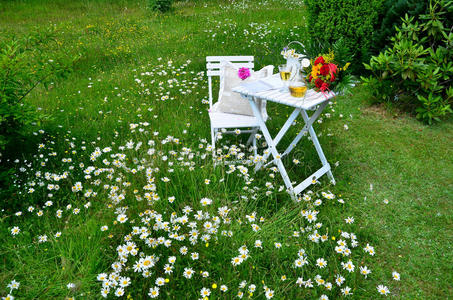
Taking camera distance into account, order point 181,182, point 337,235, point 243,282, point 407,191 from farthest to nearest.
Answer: point 407,191
point 181,182
point 337,235
point 243,282

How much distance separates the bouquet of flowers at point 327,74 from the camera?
310cm

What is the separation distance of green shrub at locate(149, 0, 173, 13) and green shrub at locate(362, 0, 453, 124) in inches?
344

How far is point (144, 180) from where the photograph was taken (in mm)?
3129

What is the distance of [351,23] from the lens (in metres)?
5.75

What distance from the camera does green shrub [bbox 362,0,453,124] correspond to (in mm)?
4484

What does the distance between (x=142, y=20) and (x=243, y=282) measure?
32.9 feet

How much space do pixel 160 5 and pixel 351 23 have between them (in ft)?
25.9

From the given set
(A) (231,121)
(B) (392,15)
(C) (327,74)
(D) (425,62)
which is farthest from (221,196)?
(B) (392,15)

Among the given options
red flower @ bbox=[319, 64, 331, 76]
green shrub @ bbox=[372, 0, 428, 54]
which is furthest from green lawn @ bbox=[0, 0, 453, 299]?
red flower @ bbox=[319, 64, 331, 76]

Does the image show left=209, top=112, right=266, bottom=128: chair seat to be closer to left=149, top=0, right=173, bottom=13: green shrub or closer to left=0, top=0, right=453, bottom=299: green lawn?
left=0, top=0, right=453, bottom=299: green lawn

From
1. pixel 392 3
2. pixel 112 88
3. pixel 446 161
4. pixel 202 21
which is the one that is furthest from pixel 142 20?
pixel 446 161

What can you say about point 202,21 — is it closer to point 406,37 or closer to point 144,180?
point 406,37

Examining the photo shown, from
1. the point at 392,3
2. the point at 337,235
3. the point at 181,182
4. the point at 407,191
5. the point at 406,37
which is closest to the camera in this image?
the point at 337,235

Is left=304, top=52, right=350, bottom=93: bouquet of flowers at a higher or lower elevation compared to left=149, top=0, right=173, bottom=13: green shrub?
higher
